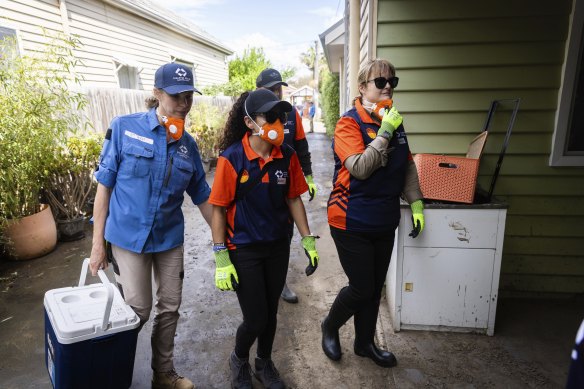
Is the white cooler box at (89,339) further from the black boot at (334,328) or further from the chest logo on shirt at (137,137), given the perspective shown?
the black boot at (334,328)

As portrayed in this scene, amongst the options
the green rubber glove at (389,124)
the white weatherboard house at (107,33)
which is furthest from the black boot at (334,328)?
the white weatherboard house at (107,33)

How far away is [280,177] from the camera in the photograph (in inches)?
→ 80.1

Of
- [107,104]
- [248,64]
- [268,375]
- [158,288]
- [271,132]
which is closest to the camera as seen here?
[271,132]

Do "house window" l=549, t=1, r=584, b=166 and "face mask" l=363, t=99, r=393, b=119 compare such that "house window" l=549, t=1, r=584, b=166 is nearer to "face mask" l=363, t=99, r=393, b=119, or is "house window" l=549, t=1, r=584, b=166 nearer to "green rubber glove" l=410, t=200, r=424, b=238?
"green rubber glove" l=410, t=200, r=424, b=238

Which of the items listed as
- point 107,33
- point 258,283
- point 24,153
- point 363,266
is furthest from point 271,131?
point 107,33

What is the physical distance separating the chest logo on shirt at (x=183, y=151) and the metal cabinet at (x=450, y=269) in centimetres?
145

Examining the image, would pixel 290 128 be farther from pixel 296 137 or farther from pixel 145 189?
pixel 145 189

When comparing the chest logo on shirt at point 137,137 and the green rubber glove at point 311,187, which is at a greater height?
the chest logo on shirt at point 137,137

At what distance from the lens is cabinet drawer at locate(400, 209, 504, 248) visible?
2.63m

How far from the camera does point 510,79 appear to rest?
120 inches

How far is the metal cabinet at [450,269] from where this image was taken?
264cm

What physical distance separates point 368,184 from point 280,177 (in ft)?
1.69

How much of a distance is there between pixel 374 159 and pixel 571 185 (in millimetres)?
2142

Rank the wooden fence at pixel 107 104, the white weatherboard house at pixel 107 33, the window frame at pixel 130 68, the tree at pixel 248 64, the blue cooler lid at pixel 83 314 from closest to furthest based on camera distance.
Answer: the blue cooler lid at pixel 83 314
the white weatherboard house at pixel 107 33
the wooden fence at pixel 107 104
the window frame at pixel 130 68
the tree at pixel 248 64
